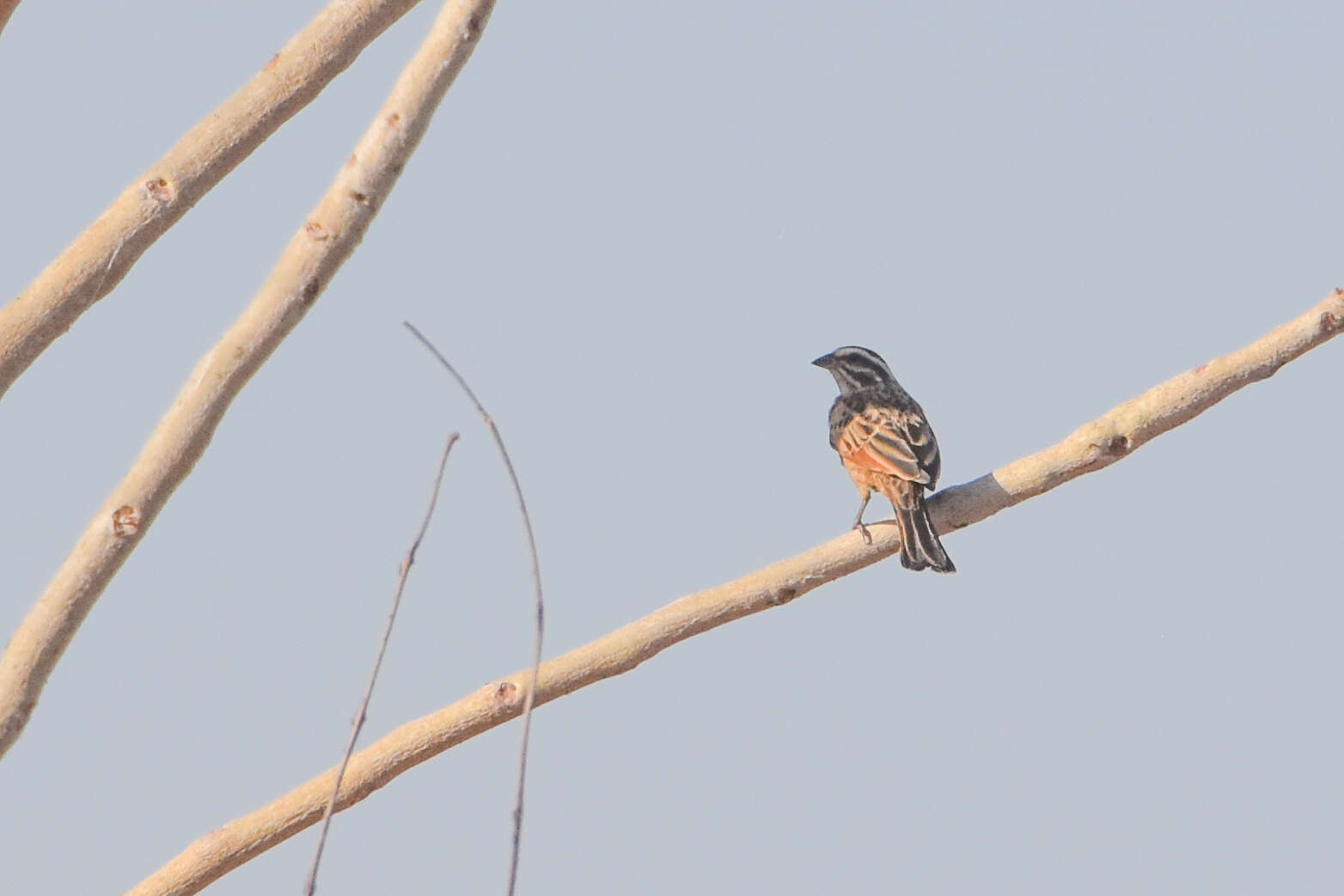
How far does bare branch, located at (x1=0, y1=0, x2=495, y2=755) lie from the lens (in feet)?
13.4

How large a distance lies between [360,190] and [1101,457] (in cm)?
283

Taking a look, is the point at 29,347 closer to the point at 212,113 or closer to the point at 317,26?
the point at 212,113

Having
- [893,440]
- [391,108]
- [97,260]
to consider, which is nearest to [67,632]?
[97,260]

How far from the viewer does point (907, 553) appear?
23.6 feet

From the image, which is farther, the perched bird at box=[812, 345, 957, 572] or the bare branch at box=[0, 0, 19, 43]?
the perched bird at box=[812, 345, 957, 572]

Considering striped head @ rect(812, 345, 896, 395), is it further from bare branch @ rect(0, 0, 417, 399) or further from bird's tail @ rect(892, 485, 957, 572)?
bare branch @ rect(0, 0, 417, 399)

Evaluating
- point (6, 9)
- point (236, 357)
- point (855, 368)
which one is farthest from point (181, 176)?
point (855, 368)

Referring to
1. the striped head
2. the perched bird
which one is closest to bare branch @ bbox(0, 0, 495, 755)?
the perched bird

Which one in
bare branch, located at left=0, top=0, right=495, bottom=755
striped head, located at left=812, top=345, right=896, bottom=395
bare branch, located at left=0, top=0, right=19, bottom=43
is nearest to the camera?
bare branch, located at left=0, top=0, right=495, bottom=755

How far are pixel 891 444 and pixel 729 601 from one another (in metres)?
3.28

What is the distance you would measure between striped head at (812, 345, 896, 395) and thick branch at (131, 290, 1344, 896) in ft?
12.2

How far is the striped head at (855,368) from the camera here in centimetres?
1006

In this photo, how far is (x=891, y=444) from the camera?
27.2 ft

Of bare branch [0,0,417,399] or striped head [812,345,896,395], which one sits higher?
striped head [812,345,896,395]
